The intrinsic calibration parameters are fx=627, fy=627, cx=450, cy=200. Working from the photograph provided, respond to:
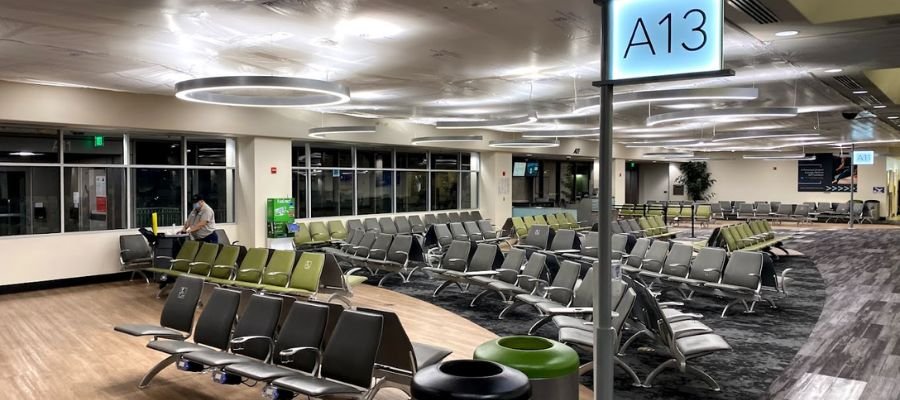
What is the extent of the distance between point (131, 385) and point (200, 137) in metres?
8.05

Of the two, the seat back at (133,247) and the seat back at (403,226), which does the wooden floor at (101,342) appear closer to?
the seat back at (133,247)

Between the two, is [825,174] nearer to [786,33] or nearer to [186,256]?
[786,33]

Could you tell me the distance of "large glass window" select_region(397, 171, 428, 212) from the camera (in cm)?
1736

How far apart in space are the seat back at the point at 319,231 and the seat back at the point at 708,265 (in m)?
7.69

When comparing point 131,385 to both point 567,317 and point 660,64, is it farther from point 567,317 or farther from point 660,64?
point 660,64

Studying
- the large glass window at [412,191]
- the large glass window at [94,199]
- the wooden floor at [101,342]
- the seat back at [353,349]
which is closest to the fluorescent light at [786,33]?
the wooden floor at [101,342]

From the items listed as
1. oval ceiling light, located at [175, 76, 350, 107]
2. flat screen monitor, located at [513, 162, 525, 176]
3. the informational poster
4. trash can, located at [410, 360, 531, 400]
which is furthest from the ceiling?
the informational poster

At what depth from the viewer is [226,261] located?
8203 millimetres

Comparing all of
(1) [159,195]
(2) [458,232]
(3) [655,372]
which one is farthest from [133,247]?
(3) [655,372]

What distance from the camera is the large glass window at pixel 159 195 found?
37.9ft

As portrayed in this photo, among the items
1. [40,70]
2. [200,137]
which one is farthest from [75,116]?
[200,137]

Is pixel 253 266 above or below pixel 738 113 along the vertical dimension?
below

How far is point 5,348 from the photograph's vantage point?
6324mm

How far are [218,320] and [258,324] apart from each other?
0.44 m
